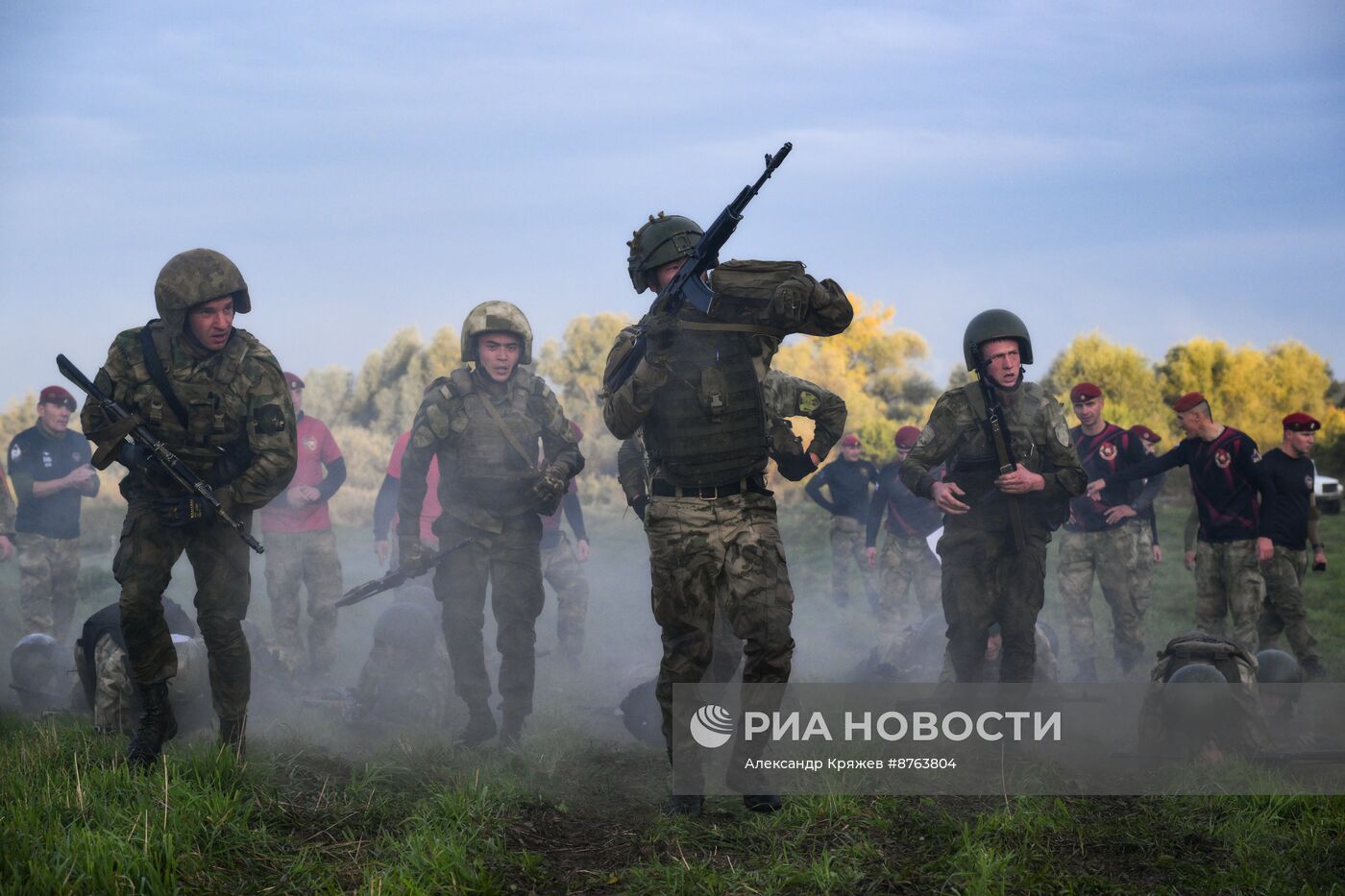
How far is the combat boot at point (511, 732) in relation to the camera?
24.1 ft

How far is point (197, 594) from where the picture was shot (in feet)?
20.5

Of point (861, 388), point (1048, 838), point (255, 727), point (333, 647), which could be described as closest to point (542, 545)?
point (333, 647)

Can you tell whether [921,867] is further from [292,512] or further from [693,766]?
[292,512]

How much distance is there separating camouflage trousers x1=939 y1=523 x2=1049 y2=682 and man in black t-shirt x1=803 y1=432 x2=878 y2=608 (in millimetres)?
6693

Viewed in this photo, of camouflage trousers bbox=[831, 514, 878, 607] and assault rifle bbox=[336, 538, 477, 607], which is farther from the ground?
camouflage trousers bbox=[831, 514, 878, 607]

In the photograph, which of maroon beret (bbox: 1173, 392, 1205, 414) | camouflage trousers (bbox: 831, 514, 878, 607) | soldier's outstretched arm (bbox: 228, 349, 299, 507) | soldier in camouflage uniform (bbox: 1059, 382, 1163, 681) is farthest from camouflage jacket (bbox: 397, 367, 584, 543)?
camouflage trousers (bbox: 831, 514, 878, 607)

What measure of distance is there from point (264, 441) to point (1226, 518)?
6.98 m

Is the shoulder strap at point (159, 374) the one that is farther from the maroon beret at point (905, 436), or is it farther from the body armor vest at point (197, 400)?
the maroon beret at point (905, 436)

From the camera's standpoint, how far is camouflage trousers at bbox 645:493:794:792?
546cm

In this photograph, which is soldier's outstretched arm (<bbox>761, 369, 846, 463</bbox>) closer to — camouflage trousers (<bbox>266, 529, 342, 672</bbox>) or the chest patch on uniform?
the chest patch on uniform

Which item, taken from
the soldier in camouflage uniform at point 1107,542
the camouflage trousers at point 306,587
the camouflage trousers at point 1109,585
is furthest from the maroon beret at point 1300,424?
the camouflage trousers at point 306,587

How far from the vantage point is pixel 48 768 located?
19.0 feet

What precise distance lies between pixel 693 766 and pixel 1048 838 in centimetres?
154

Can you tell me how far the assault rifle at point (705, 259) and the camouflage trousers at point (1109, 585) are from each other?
6176 millimetres
